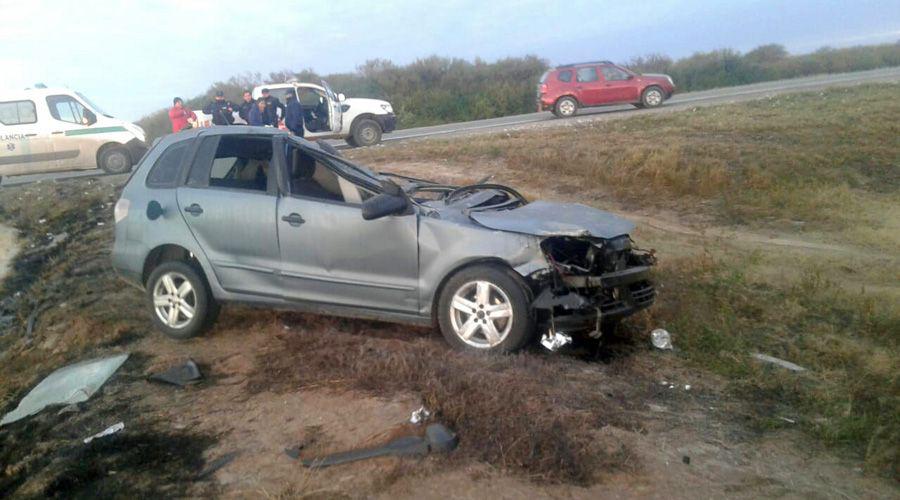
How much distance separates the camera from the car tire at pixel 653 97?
2442 cm

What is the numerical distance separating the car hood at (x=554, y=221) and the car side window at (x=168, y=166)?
2483mm

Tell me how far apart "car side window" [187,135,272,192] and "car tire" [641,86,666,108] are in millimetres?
19719

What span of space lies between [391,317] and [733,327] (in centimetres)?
286

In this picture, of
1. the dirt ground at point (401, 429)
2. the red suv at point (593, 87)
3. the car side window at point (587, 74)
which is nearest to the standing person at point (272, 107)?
the red suv at point (593, 87)

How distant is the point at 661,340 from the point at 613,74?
1934cm

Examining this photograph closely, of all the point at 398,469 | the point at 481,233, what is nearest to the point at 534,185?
the point at 481,233

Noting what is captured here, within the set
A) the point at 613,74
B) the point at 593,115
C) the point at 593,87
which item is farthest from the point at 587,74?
the point at 593,115

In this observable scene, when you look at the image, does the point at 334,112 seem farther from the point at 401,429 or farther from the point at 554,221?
the point at 401,429

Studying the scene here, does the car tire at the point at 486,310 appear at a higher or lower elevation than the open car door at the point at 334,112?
lower

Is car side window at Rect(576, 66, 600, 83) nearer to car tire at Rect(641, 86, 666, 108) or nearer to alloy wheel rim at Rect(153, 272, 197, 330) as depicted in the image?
car tire at Rect(641, 86, 666, 108)

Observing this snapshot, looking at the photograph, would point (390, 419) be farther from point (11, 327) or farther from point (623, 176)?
point (623, 176)

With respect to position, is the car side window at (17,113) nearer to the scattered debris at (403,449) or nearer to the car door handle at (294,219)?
the car door handle at (294,219)

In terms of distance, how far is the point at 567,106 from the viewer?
2438 cm

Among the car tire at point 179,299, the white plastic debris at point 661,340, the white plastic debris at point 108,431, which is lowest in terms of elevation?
→ the white plastic debris at point 661,340
